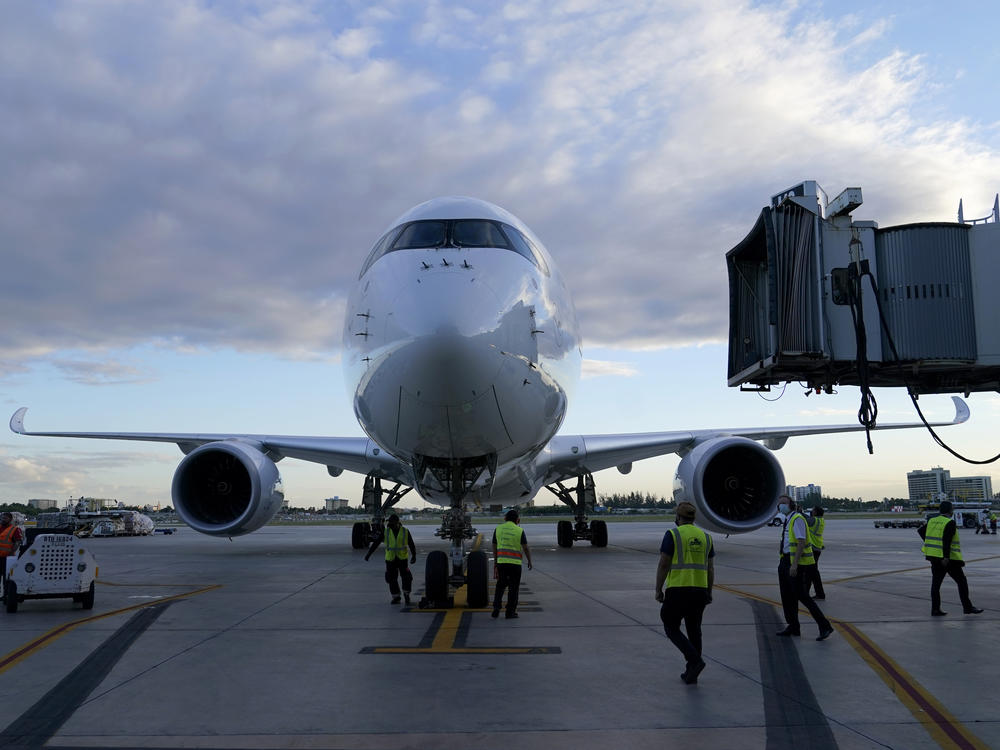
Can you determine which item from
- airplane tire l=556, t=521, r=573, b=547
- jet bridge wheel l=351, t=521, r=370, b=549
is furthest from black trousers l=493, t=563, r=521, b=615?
jet bridge wheel l=351, t=521, r=370, b=549

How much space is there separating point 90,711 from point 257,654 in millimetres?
1648

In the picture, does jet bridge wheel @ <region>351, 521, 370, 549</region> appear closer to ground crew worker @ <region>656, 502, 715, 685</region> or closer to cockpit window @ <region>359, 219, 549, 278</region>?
cockpit window @ <region>359, 219, 549, 278</region>

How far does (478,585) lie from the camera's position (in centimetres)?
863

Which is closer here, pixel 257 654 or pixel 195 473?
pixel 257 654

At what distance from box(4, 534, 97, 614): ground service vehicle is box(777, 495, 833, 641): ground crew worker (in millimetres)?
7110

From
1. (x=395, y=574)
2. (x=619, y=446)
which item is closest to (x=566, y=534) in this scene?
(x=619, y=446)

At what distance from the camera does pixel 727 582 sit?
1104 cm

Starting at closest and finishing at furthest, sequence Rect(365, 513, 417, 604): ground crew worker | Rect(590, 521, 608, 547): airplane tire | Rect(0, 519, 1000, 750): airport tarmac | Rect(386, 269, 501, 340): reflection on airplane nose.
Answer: Rect(0, 519, 1000, 750): airport tarmac
Rect(386, 269, 501, 340): reflection on airplane nose
Rect(365, 513, 417, 604): ground crew worker
Rect(590, 521, 608, 547): airplane tire

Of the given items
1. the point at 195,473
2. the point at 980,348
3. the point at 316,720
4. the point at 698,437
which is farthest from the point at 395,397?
the point at 698,437

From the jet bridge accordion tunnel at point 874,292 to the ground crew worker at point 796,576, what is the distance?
1850 mm

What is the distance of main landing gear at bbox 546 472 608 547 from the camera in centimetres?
1825

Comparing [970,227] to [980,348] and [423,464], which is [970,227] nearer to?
[980,348]

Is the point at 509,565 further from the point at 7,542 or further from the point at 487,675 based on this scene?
the point at 7,542

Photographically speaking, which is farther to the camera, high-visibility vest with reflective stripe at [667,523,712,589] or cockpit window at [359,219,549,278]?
cockpit window at [359,219,549,278]
